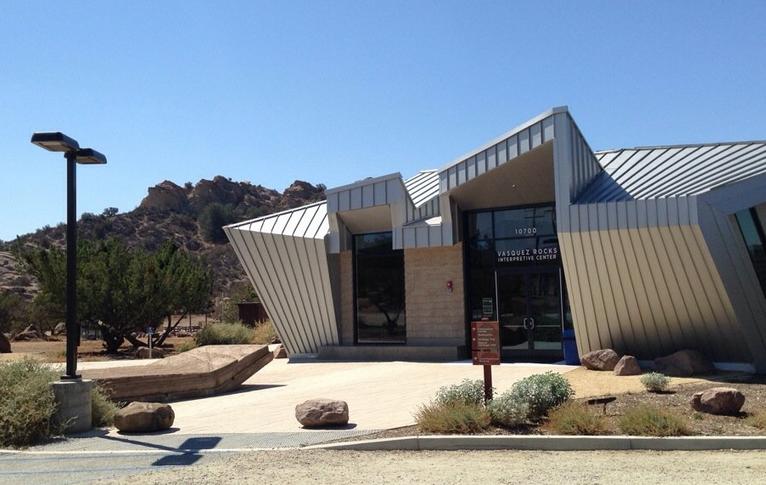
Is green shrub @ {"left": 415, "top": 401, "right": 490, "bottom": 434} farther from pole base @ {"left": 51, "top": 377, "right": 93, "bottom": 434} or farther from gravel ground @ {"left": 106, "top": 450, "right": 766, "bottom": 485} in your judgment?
pole base @ {"left": 51, "top": 377, "right": 93, "bottom": 434}

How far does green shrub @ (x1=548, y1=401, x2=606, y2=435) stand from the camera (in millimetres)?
8812

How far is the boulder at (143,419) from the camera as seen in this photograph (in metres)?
10.5

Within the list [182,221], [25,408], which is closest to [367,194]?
[25,408]

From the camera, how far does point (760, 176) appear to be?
1388 centimetres

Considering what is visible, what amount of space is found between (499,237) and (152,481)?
14.3 m

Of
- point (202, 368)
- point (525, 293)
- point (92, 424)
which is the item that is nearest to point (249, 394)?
point (202, 368)

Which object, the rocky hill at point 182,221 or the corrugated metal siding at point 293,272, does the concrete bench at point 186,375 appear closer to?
the corrugated metal siding at point 293,272

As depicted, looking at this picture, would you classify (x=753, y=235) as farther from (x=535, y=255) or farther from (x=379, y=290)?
A: (x=379, y=290)

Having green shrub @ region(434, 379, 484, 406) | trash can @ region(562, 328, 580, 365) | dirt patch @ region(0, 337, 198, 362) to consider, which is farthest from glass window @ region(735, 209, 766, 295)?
dirt patch @ region(0, 337, 198, 362)

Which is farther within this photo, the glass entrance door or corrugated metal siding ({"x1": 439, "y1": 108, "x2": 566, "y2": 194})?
the glass entrance door

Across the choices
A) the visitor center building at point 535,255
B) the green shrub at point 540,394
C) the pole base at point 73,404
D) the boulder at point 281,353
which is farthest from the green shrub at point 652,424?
the boulder at point 281,353

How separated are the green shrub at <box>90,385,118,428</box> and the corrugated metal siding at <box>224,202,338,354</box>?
32.6ft

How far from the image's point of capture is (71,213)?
11.3m

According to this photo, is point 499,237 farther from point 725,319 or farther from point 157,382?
point 157,382
